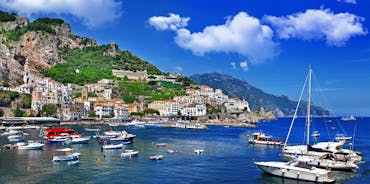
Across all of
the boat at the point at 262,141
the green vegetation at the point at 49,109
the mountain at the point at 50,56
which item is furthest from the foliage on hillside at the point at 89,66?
the boat at the point at 262,141

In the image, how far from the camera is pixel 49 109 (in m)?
120

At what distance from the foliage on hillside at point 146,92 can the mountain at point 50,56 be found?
12.7 meters

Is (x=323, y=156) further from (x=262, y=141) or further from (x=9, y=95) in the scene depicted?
(x=9, y=95)

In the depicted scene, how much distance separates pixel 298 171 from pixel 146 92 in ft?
409

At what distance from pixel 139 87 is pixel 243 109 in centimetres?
4774

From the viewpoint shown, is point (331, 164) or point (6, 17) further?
point (6, 17)

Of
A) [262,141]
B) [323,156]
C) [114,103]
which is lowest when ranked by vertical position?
[323,156]

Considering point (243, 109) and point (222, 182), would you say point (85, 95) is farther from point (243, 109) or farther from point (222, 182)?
point (222, 182)

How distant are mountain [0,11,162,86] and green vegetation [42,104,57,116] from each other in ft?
66.2

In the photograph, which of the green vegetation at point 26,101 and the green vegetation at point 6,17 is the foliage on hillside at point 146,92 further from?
the green vegetation at point 6,17

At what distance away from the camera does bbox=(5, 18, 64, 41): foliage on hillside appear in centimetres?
17388

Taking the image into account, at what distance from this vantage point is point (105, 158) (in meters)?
47.8

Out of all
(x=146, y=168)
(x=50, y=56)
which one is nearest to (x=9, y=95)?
(x=50, y=56)

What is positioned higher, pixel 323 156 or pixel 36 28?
pixel 36 28
